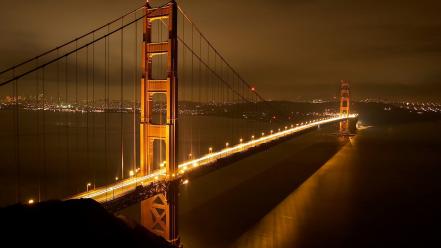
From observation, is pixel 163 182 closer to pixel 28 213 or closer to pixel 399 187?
pixel 28 213

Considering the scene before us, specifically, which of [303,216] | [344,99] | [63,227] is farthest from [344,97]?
[63,227]

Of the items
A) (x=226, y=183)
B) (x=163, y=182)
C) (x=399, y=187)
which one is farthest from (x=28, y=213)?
(x=399, y=187)

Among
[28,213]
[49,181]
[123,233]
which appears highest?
[28,213]

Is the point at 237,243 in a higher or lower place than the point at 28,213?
lower

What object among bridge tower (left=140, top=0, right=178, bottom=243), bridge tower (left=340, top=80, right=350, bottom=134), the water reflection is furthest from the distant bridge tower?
bridge tower (left=140, top=0, right=178, bottom=243)

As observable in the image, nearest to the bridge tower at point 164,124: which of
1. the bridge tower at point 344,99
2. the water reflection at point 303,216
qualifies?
the water reflection at point 303,216

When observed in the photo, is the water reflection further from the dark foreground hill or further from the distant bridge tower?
the distant bridge tower
